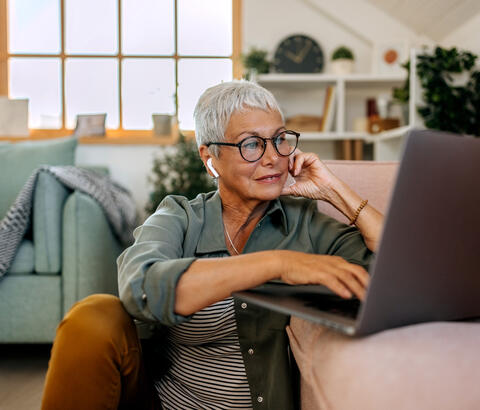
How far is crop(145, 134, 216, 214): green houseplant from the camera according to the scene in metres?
3.03

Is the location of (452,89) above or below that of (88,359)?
above

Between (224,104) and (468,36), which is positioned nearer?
(224,104)

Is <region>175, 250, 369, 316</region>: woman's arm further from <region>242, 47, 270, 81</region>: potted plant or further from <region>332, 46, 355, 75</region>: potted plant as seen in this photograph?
<region>332, 46, 355, 75</region>: potted plant

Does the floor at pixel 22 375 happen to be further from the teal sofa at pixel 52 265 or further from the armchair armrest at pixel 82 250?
the armchair armrest at pixel 82 250

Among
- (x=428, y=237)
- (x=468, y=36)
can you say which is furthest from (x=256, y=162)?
(x=468, y=36)

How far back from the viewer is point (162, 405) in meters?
1.15

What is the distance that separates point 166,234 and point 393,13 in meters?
3.23

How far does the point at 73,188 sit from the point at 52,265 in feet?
1.16

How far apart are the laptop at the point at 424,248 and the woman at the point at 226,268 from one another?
119 millimetres

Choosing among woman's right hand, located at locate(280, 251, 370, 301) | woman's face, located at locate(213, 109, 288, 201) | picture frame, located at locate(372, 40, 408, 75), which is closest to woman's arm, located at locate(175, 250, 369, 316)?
woman's right hand, located at locate(280, 251, 370, 301)

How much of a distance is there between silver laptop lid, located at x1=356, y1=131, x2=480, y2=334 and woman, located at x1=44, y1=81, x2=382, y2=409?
12 cm

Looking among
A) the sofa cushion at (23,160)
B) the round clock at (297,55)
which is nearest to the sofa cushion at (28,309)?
the sofa cushion at (23,160)

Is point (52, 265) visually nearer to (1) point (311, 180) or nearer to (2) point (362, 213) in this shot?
(1) point (311, 180)

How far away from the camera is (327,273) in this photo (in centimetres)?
75
